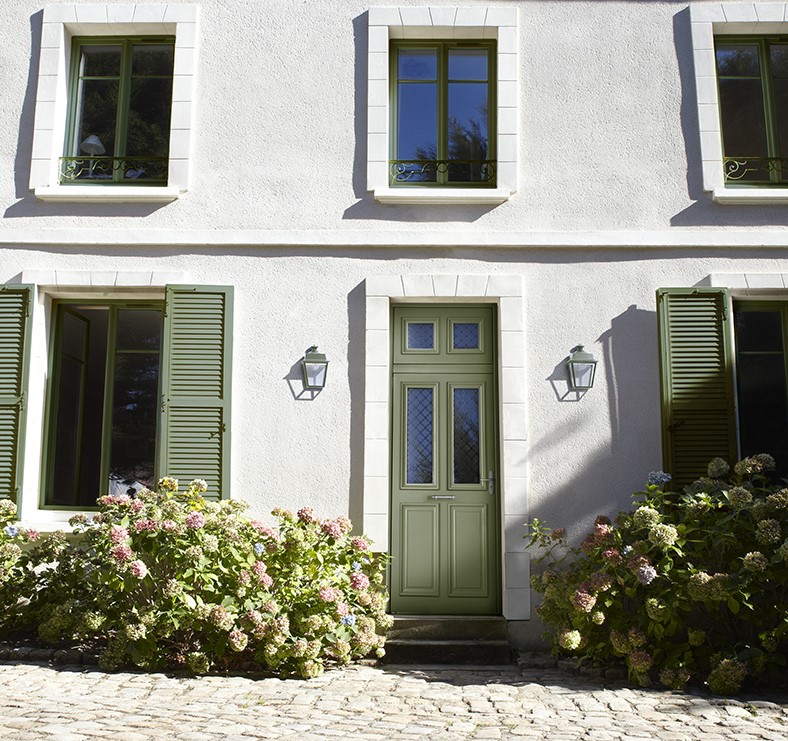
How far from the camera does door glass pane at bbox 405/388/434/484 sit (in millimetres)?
6711

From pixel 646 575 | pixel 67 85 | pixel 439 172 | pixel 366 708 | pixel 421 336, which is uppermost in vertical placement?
pixel 67 85

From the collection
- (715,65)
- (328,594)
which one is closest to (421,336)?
(328,594)

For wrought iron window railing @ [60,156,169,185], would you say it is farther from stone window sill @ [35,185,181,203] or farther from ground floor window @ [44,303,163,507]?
ground floor window @ [44,303,163,507]

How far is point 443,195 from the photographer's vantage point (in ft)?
22.2

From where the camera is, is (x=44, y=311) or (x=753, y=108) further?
(x=753, y=108)

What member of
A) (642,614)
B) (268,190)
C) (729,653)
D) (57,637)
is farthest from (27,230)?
(729,653)

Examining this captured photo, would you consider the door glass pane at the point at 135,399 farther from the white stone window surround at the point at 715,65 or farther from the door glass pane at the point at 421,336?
the white stone window surround at the point at 715,65

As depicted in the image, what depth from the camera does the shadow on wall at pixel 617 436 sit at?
651cm

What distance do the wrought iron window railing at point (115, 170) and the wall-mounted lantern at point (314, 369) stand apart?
72.1 inches

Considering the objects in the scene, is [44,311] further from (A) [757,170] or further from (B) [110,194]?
(A) [757,170]

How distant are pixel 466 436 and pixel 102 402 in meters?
2.73

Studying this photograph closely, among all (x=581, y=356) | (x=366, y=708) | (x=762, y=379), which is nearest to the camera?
(x=366, y=708)

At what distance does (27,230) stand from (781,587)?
579 cm

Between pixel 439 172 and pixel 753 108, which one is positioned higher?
pixel 753 108
